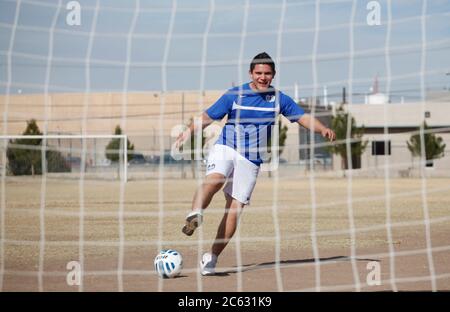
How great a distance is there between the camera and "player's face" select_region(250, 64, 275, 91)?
9109 millimetres

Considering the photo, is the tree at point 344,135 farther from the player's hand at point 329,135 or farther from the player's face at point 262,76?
the player's face at point 262,76

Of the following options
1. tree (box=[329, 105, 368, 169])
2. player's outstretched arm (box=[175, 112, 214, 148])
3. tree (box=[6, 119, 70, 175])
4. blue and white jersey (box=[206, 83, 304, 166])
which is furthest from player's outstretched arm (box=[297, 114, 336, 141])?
tree (box=[329, 105, 368, 169])

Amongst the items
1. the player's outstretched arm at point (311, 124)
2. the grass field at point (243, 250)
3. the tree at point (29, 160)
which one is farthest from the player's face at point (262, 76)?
the tree at point (29, 160)

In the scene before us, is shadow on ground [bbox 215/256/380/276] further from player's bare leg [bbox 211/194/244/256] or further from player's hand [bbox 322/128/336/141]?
player's hand [bbox 322/128/336/141]

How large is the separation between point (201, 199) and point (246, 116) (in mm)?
1010

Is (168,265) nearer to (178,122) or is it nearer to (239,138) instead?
(239,138)

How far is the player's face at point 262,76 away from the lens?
359 inches

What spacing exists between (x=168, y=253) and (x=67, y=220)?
29.8 feet

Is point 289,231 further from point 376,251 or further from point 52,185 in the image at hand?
point 52,185

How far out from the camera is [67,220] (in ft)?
57.9

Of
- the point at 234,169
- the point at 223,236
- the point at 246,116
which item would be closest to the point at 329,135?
the point at 246,116

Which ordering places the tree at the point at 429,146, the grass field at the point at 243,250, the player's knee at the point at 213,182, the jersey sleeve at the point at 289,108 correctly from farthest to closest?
the tree at the point at 429,146 → the jersey sleeve at the point at 289,108 → the player's knee at the point at 213,182 → the grass field at the point at 243,250

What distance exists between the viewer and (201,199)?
8.90m

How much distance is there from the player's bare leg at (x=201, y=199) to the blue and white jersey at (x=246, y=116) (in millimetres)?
397
